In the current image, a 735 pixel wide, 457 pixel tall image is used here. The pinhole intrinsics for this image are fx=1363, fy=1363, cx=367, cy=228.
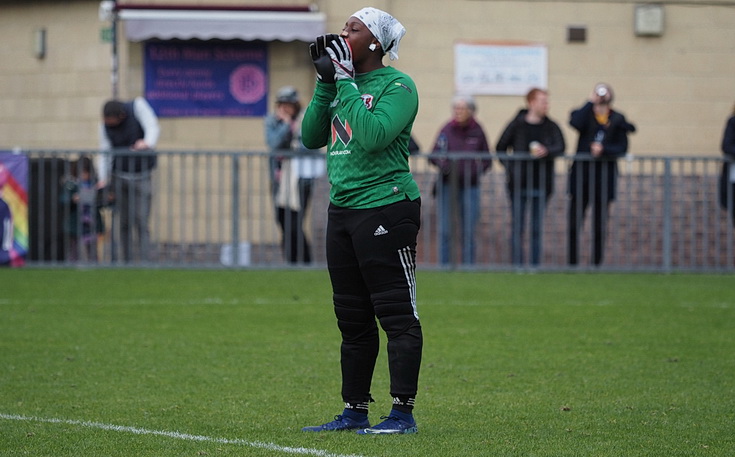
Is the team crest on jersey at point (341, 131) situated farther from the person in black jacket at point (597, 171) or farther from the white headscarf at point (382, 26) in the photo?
the person in black jacket at point (597, 171)

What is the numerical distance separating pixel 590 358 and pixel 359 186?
3.42 metres

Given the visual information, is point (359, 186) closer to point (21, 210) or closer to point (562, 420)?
point (562, 420)

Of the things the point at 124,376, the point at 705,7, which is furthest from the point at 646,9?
the point at 124,376

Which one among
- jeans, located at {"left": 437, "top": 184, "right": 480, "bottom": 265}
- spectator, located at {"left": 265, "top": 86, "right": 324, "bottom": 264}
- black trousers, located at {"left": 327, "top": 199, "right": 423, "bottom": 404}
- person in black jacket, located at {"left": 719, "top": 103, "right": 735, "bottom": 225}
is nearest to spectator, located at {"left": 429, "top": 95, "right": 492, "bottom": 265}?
jeans, located at {"left": 437, "top": 184, "right": 480, "bottom": 265}

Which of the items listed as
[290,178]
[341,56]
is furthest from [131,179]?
[341,56]

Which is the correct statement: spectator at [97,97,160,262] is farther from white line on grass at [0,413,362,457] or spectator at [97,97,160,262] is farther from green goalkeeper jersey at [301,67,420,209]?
green goalkeeper jersey at [301,67,420,209]

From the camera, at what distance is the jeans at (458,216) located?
51.6ft

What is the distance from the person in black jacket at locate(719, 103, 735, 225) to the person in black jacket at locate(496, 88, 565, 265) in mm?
2040

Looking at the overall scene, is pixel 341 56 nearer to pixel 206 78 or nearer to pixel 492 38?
pixel 206 78

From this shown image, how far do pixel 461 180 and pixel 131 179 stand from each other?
382cm

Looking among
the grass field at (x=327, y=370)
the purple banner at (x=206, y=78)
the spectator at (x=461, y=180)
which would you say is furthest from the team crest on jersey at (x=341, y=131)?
the purple banner at (x=206, y=78)

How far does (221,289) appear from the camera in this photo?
1325 cm

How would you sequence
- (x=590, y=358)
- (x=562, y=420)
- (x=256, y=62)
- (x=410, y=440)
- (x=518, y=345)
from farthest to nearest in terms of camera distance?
(x=256, y=62) < (x=518, y=345) < (x=590, y=358) < (x=562, y=420) < (x=410, y=440)

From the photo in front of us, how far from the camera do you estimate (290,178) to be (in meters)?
15.9
